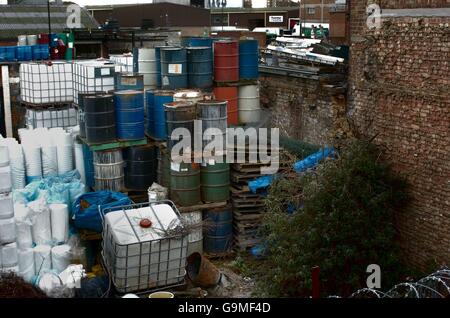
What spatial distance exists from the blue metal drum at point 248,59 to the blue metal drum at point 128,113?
255 cm

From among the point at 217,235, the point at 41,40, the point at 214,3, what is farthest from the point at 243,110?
the point at 214,3

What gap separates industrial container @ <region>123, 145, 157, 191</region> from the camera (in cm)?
1054

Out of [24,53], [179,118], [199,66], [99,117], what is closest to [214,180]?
[179,118]

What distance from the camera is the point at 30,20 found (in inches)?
1102

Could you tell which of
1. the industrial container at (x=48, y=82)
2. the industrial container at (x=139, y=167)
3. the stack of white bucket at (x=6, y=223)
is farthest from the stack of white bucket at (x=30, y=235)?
the industrial container at (x=48, y=82)

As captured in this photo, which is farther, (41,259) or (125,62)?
(125,62)

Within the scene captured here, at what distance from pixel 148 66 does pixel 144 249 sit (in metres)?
5.24

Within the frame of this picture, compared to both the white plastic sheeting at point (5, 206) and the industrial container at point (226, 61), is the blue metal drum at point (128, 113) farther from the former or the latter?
the white plastic sheeting at point (5, 206)

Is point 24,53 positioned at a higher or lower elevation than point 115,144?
higher

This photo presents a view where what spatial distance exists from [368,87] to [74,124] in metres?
7.59

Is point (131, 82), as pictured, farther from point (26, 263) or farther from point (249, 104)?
point (26, 263)
